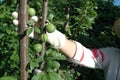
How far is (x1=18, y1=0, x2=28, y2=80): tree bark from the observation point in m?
2.10

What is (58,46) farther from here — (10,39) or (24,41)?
(10,39)

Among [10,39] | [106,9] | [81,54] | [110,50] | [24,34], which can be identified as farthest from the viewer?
[106,9]

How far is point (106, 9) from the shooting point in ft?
24.3

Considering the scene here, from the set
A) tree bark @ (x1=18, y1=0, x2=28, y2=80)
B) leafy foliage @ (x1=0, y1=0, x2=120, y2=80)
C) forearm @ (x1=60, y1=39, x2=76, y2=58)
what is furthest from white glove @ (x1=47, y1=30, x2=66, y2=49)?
tree bark @ (x1=18, y1=0, x2=28, y2=80)

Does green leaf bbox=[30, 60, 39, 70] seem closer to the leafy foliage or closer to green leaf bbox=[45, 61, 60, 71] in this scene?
green leaf bbox=[45, 61, 60, 71]

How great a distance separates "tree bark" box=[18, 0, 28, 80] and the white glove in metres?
0.75

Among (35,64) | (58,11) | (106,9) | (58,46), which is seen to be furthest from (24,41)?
(106,9)

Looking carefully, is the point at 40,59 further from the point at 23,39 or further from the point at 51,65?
the point at 23,39

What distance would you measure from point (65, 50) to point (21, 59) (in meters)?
1.05

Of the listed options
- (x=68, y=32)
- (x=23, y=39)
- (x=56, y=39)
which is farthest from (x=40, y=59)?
(x=68, y=32)

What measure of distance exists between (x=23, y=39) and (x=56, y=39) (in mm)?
834

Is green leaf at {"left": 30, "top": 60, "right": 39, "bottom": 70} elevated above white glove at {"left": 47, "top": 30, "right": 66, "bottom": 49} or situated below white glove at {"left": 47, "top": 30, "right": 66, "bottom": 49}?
below

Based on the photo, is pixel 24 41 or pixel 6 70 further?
pixel 6 70

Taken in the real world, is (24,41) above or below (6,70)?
above
